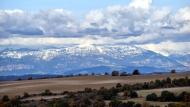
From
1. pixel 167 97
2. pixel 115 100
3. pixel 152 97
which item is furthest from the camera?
pixel 152 97

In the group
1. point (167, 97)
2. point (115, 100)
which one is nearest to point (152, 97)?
point (167, 97)

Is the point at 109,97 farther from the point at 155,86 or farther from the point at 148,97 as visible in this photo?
the point at 155,86

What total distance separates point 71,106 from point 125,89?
59.6ft

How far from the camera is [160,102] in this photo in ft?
196

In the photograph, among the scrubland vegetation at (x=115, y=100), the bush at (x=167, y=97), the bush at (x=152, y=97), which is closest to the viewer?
the scrubland vegetation at (x=115, y=100)

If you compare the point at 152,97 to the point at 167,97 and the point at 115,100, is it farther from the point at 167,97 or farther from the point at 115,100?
the point at 115,100

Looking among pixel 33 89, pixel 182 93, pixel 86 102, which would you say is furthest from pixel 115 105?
pixel 33 89

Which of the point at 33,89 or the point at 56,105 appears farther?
the point at 33,89

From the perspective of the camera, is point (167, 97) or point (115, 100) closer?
point (115, 100)

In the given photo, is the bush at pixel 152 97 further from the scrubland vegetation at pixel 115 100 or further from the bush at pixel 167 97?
the bush at pixel 167 97

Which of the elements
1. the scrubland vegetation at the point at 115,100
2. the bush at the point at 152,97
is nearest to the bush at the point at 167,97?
the scrubland vegetation at the point at 115,100

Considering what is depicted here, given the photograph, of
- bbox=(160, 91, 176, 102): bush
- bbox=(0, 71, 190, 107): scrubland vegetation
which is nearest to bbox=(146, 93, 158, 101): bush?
bbox=(0, 71, 190, 107): scrubland vegetation

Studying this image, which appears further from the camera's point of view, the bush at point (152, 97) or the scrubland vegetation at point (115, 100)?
the bush at point (152, 97)

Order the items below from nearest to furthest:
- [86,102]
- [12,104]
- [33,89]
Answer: [86,102]
[12,104]
[33,89]
